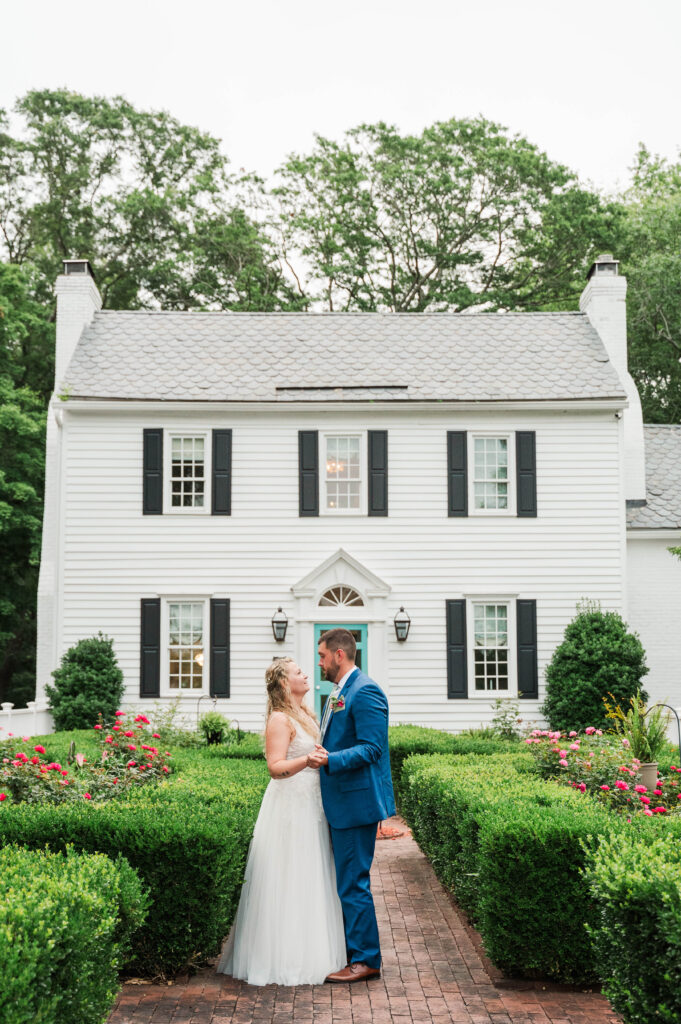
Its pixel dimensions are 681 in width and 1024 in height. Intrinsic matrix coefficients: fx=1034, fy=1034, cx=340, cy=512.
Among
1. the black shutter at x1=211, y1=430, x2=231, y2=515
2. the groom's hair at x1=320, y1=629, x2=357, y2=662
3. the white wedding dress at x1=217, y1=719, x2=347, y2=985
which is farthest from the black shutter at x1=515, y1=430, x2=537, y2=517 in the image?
the white wedding dress at x1=217, y1=719, x2=347, y2=985

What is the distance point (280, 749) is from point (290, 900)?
875 mm

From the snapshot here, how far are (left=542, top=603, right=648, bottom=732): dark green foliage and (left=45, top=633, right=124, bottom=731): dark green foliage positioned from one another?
7.45 meters

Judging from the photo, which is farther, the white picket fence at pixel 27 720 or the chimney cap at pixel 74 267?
the chimney cap at pixel 74 267

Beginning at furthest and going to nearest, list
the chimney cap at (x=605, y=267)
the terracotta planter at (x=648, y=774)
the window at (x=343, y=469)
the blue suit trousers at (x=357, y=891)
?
1. the chimney cap at (x=605, y=267)
2. the window at (x=343, y=469)
3. the terracotta planter at (x=648, y=774)
4. the blue suit trousers at (x=357, y=891)

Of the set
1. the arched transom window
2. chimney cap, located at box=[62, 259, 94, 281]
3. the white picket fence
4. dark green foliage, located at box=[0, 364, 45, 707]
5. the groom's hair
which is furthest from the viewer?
dark green foliage, located at box=[0, 364, 45, 707]

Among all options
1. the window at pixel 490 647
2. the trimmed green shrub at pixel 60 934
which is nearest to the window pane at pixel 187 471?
the window at pixel 490 647

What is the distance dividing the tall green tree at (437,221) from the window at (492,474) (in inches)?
525

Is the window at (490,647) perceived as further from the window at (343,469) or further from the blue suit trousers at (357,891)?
the blue suit trousers at (357,891)

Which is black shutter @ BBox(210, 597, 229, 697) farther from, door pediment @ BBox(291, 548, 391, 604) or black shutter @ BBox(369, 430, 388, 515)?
Result: black shutter @ BBox(369, 430, 388, 515)

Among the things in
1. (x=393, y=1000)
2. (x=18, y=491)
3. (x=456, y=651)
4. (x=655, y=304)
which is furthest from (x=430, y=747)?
(x=655, y=304)

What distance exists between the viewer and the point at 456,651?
59.7 ft

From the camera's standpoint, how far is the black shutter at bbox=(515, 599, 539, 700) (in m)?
18.0

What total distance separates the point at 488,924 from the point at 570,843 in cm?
72

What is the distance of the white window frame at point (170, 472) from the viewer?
60.3 feet
